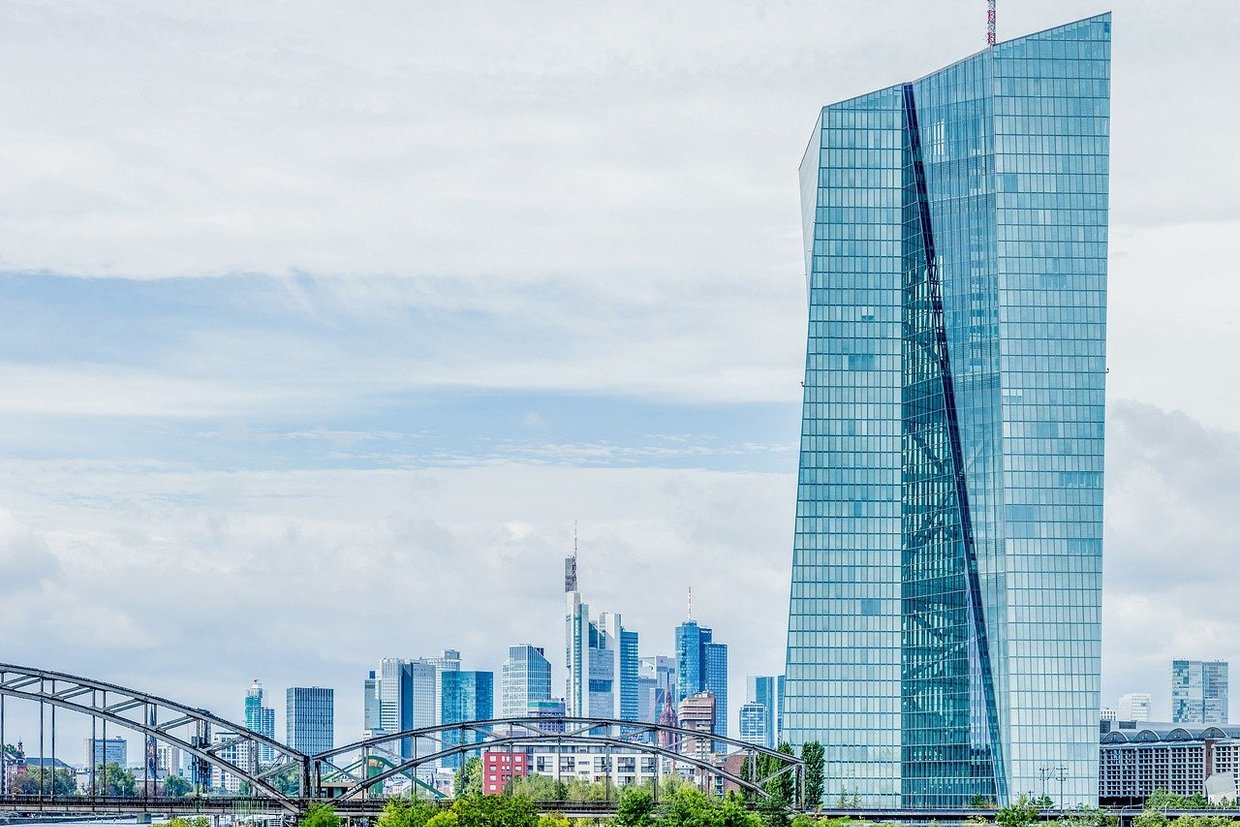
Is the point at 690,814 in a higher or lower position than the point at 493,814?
higher

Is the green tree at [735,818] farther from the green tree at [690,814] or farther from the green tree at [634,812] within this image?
the green tree at [634,812]

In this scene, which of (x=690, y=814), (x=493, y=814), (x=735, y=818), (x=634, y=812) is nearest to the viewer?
(x=690, y=814)

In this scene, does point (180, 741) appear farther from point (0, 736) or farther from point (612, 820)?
point (612, 820)

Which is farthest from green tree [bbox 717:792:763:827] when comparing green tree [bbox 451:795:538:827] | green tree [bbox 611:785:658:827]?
green tree [bbox 451:795:538:827]

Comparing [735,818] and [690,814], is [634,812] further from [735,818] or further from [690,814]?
[690,814]

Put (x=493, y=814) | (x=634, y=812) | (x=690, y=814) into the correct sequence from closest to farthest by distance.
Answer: (x=690, y=814) < (x=493, y=814) < (x=634, y=812)

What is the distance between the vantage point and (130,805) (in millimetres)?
198875

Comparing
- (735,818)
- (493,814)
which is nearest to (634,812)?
(735,818)

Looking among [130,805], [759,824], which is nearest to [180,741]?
[130,805]

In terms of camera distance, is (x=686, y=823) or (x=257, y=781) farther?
(x=257, y=781)

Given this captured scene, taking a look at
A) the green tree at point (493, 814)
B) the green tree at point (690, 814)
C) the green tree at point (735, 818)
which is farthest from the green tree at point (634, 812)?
the green tree at point (493, 814)

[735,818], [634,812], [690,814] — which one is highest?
[690,814]

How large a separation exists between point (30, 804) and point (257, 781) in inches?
829

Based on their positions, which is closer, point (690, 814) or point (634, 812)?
point (690, 814)
